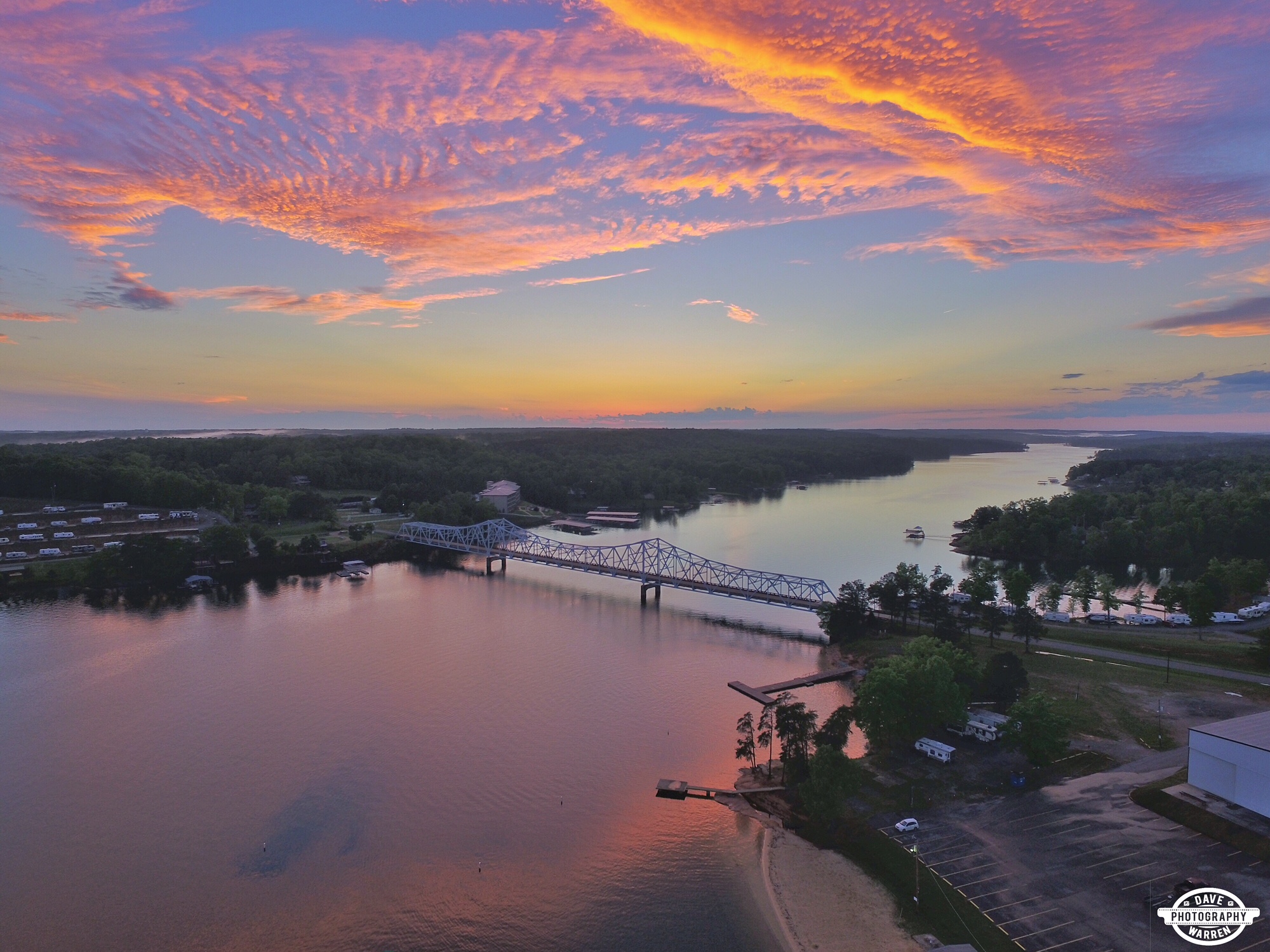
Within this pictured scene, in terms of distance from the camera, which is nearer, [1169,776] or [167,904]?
[167,904]

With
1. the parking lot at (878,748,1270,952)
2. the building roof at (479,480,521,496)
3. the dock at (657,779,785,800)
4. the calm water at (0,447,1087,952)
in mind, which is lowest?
the calm water at (0,447,1087,952)

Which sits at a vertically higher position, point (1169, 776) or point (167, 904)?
point (1169, 776)

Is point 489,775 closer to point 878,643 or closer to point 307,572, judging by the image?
point 878,643

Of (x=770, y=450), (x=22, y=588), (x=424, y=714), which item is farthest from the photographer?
(x=770, y=450)

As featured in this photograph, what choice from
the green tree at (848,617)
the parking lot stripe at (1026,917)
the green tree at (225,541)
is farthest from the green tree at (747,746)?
the green tree at (225,541)

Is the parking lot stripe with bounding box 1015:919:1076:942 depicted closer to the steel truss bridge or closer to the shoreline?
the shoreline

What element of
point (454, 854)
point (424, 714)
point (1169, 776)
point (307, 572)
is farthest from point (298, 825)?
point (307, 572)

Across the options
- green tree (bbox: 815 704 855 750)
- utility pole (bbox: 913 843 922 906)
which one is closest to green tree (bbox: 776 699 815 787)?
green tree (bbox: 815 704 855 750)

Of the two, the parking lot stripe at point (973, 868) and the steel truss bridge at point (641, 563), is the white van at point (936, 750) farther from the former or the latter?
the steel truss bridge at point (641, 563)
